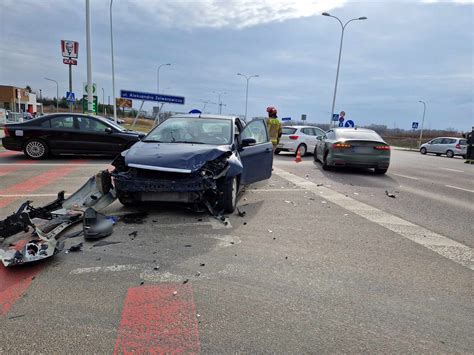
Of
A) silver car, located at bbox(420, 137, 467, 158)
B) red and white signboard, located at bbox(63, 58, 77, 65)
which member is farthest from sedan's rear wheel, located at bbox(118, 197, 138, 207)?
silver car, located at bbox(420, 137, 467, 158)

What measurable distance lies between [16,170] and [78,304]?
8.12m

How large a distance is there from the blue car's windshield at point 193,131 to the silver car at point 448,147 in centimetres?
2646

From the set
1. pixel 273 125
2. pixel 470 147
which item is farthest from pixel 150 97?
pixel 470 147

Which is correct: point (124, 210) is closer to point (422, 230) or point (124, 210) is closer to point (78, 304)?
point (78, 304)

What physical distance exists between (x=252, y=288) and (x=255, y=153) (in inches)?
148

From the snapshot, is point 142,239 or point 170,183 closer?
point 142,239

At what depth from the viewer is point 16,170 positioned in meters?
9.20

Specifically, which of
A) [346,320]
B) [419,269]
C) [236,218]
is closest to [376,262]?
[419,269]

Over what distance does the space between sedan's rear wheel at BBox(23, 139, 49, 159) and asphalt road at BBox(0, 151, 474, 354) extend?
246 inches

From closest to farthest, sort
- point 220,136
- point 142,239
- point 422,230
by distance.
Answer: point 142,239 < point 422,230 < point 220,136

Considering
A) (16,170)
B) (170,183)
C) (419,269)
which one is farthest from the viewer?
(16,170)

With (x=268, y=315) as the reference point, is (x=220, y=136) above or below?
above

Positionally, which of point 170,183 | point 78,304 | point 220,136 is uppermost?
point 220,136

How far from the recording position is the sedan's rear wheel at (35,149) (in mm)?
11172
